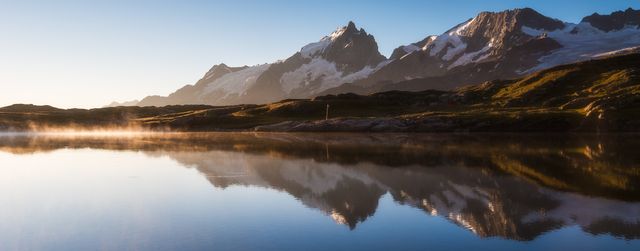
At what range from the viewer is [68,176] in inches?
1827

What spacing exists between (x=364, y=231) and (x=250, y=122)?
154845mm

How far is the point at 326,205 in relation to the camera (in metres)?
31.5

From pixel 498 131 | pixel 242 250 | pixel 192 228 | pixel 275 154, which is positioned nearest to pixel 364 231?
pixel 242 250

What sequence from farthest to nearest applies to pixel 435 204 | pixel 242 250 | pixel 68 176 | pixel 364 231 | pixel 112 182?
1. pixel 68 176
2. pixel 112 182
3. pixel 435 204
4. pixel 364 231
5. pixel 242 250

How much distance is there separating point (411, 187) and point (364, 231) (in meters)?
13.9

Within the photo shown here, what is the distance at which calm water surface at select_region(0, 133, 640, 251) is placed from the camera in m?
22.7

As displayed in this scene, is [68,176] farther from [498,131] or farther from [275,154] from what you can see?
[498,131]

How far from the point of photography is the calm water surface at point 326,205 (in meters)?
22.7

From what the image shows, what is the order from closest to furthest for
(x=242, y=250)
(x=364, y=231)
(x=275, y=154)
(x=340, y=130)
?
(x=242, y=250) → (x=364, y=231) → (x=275, y=154) → (x=340, y=130)

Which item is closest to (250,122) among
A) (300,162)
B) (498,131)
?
(498,131)

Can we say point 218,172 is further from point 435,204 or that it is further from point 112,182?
point 435,204

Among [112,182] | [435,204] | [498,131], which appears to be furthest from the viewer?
[498,131]

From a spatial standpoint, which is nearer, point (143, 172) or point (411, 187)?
point (411, 187)

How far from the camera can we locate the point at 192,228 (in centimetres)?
2506
